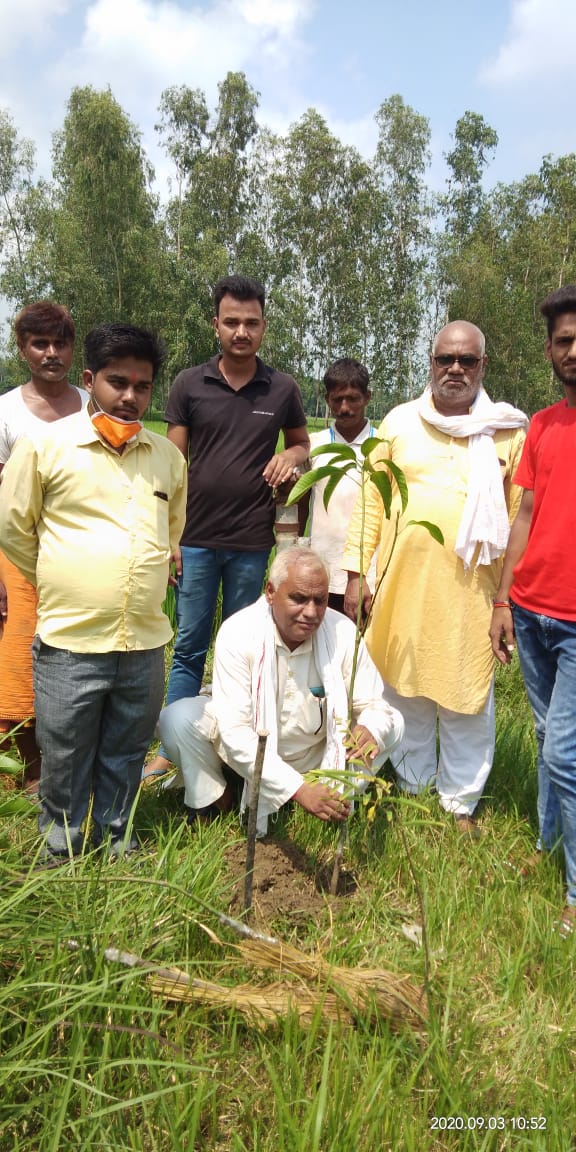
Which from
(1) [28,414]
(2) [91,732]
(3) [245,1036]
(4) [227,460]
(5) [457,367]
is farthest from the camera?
(4) [227,460]

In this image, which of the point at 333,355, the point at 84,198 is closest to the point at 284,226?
the point at 333,355

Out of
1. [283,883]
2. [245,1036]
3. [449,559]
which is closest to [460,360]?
[449,559]

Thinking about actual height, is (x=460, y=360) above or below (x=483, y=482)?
above

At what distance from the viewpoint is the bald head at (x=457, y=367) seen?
322 centimetres

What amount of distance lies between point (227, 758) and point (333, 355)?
3214 centimetres

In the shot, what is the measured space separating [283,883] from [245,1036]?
0.65 m

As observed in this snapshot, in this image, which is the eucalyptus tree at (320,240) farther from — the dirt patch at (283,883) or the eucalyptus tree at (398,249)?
the dirt patch at (283,883)

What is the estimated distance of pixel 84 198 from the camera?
2894 centimetres

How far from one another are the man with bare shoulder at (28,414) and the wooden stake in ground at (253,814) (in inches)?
52.0

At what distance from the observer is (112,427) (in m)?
2.60

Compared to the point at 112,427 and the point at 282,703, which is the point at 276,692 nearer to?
the point at 282,703

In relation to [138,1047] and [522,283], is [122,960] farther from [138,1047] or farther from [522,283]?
[522,283]

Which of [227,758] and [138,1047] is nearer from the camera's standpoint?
[138,1047]

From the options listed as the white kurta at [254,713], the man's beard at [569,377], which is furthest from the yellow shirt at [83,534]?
the man's beard at [569,377]
